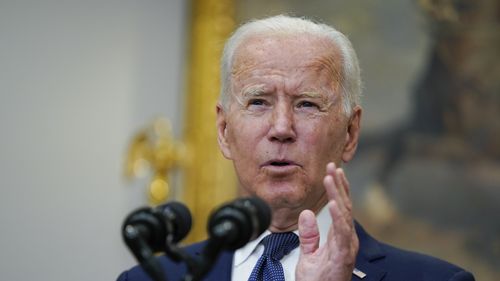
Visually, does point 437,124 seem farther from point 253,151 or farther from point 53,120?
point 253,151

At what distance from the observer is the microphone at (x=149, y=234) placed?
7.63ft

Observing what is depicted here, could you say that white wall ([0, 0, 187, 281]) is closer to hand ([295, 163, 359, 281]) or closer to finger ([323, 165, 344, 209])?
hand ([295, 163, 359, 281])

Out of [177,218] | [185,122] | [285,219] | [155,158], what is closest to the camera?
[177,218]

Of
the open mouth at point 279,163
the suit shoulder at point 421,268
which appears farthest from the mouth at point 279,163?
the suit shoulder at point 421,268

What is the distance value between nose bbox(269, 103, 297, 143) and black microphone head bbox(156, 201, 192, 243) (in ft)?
2.28

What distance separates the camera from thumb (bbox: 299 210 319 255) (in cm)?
278

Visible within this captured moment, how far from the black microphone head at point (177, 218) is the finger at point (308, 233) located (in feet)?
1.35

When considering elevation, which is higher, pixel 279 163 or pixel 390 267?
pixel 279 163

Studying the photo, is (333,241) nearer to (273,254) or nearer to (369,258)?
(273,254)

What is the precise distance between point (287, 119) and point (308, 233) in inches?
19.9

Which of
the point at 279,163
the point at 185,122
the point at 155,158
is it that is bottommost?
the point at 155,158

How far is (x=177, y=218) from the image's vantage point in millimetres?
2455

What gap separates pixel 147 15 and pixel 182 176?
134 cm

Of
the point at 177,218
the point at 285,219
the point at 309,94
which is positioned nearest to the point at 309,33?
the point at 309,94
